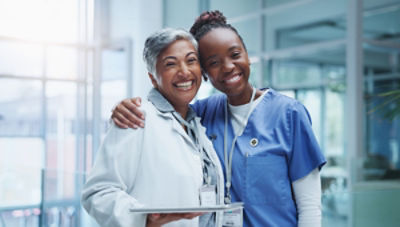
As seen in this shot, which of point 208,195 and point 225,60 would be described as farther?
point 225,60

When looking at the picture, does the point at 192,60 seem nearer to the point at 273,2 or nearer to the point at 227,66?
the point at 227,66

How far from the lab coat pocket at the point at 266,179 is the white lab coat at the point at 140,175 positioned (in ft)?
0.62

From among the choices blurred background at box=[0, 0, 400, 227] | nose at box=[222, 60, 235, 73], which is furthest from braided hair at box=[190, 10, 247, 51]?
blurred background at box=[0, 0, 400, 227]

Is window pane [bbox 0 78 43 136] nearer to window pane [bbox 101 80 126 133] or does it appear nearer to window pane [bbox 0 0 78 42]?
window pane [bbox 0 0 78 42]

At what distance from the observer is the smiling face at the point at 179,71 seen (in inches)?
52.5

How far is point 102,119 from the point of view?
7.18 m

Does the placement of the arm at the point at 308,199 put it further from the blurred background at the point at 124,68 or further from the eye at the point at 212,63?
the blurred background at the point at 124,68

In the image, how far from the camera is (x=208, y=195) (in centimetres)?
131

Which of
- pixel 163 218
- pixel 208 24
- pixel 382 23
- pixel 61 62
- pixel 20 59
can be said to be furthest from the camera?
pixel 61 62

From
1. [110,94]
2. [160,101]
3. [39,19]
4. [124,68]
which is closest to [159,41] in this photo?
[160,101]

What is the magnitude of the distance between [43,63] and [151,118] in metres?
6.93

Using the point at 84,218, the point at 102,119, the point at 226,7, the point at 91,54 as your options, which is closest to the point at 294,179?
the point at 84,218

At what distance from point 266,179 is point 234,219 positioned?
162mm

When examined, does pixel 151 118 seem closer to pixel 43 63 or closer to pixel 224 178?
pixel 224 178
